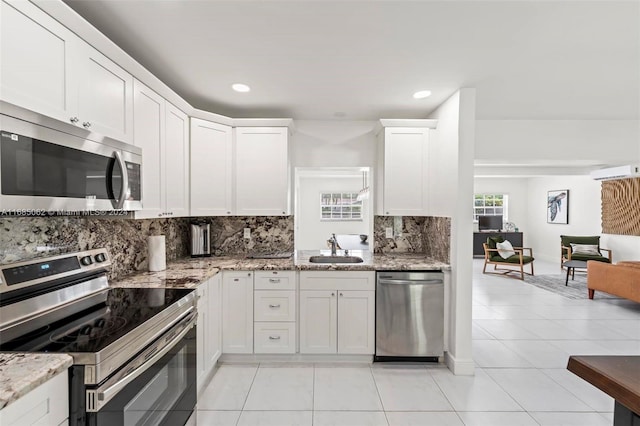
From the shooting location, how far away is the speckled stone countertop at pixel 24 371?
0.90 m

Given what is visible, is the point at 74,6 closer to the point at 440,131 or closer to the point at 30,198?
the point at 30,198

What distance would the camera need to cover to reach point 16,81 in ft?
3.97

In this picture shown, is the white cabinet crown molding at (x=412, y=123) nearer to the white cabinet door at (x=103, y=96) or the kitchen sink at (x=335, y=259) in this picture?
the kitchen sink at (x=335, y=259)

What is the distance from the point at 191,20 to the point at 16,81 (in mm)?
925

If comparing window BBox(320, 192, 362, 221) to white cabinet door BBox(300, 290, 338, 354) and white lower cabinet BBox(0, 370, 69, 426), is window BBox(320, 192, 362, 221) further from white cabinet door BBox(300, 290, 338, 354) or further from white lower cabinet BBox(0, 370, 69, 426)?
white lower cabinet BBox(0, 370, 69, 426)

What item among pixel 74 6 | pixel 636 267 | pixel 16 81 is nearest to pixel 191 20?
pixel 74 6

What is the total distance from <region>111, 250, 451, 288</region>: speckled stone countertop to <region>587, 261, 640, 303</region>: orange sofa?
3.68 metres

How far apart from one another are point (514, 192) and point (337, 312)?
957cm

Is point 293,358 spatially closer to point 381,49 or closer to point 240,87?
point 240,87

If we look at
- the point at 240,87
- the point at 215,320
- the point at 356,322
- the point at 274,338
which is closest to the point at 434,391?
the point at 356,322

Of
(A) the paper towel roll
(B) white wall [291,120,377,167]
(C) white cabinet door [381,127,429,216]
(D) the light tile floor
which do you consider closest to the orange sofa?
(D) the light tile floor

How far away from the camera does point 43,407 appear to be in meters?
1.00

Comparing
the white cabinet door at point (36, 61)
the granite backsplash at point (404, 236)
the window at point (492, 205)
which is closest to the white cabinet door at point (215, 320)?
the white cabinet door at point (36, 61)

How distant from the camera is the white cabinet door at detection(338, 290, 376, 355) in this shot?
2.87 meters
